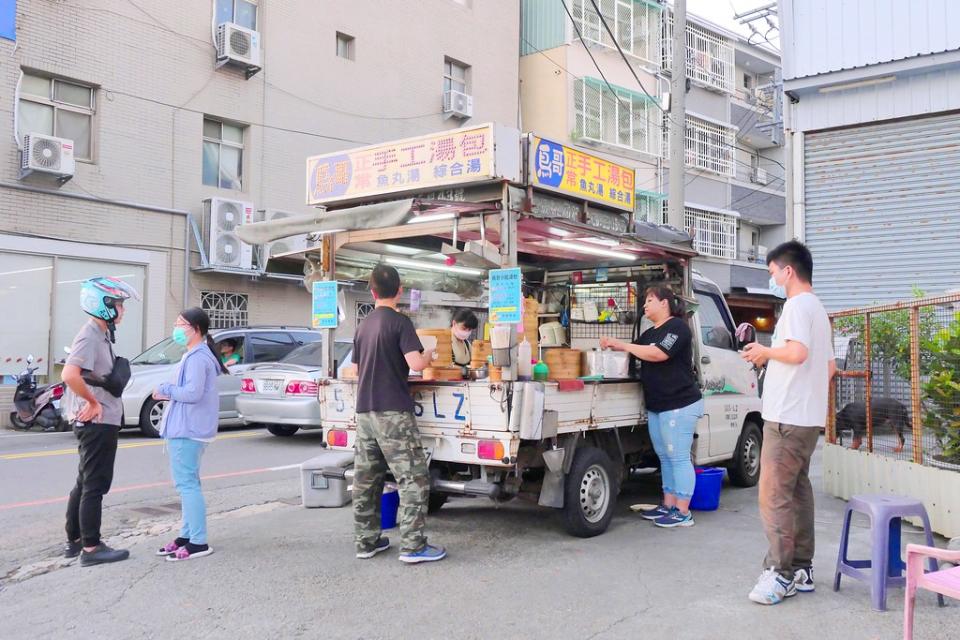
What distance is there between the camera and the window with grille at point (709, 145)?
1077 inches

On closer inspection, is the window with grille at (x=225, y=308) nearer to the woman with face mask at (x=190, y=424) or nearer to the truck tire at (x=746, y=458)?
the woman with face mask at (x=190, y=424)

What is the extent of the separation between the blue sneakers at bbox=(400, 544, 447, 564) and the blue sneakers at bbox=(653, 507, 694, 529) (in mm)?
2002

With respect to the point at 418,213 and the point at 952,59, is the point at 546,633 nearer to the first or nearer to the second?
the point at 418,213

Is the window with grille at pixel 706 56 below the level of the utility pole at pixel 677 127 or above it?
above

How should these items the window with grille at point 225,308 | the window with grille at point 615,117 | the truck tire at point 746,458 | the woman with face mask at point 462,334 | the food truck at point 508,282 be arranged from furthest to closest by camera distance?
1. the window with grille at point 615,117
2. the window with grille at point 225,308
3. the truck tire at point 746,458
4. the woman with face mask at point 462,334
5. the food truck at point 508,282

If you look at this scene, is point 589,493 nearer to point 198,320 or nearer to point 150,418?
point 198,320

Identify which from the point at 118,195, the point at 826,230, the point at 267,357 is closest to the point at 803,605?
the point at 826,230

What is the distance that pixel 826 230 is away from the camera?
1063 cm

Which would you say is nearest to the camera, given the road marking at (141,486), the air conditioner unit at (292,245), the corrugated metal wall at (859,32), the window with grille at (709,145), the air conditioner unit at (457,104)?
the air conditioner unit at (292,245)

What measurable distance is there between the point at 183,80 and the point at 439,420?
13610mm

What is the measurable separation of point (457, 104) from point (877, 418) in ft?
53.4

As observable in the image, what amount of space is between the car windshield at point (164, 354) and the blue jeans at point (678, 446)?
29.1 feet

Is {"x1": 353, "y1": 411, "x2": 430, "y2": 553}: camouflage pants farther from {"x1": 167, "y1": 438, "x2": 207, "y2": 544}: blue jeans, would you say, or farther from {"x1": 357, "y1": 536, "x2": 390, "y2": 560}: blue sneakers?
{"x1": 167, "y1": 438, "x2": 207, "y2": 544}: blue jeans

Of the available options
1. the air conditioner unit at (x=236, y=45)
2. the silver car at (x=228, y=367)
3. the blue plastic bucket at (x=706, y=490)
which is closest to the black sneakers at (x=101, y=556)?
the blue plastic bucket at (x=706, y=490)
